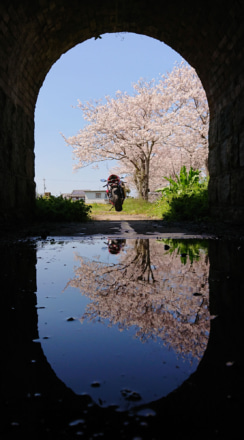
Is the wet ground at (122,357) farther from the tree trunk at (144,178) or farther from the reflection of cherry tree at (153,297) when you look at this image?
the tree trunk at (144,178)

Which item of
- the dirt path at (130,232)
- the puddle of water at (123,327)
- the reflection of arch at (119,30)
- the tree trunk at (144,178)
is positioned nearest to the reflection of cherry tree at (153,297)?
the puddle of water at (123,327)

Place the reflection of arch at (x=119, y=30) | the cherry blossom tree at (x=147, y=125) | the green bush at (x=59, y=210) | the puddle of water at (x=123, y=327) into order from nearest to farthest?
the puddle of water at (x=123, y=327), the reflection of arch at (x=119, y=30), the green bush at (x=59, y=210), the cherry blossom tree at (x=147, y=125)

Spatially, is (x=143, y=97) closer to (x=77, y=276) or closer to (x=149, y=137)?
(x=149, y=137)

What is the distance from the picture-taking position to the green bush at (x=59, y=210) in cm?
771

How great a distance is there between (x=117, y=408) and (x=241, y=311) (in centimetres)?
84

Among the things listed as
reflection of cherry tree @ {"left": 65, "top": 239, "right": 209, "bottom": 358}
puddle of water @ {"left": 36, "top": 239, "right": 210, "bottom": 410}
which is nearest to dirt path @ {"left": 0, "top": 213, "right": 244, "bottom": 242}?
reflection of cherry tree @ {"left": 65, "top": 239, "right": 209, "bottom": 358}

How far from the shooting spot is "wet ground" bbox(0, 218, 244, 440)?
0.63m

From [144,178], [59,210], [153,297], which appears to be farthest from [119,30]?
[144,178]

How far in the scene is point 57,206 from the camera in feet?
26.6

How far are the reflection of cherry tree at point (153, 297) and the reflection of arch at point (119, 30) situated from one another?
12.4ft

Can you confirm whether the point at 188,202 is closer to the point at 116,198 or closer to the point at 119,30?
the point at 119,30

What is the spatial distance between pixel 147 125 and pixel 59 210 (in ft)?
54.9

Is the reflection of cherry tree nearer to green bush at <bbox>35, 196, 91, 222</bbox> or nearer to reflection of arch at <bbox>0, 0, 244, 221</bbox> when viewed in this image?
reflection of arch at <bbox>0, 0, 244, 221</bbox>

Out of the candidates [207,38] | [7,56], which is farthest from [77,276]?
[207,38]
